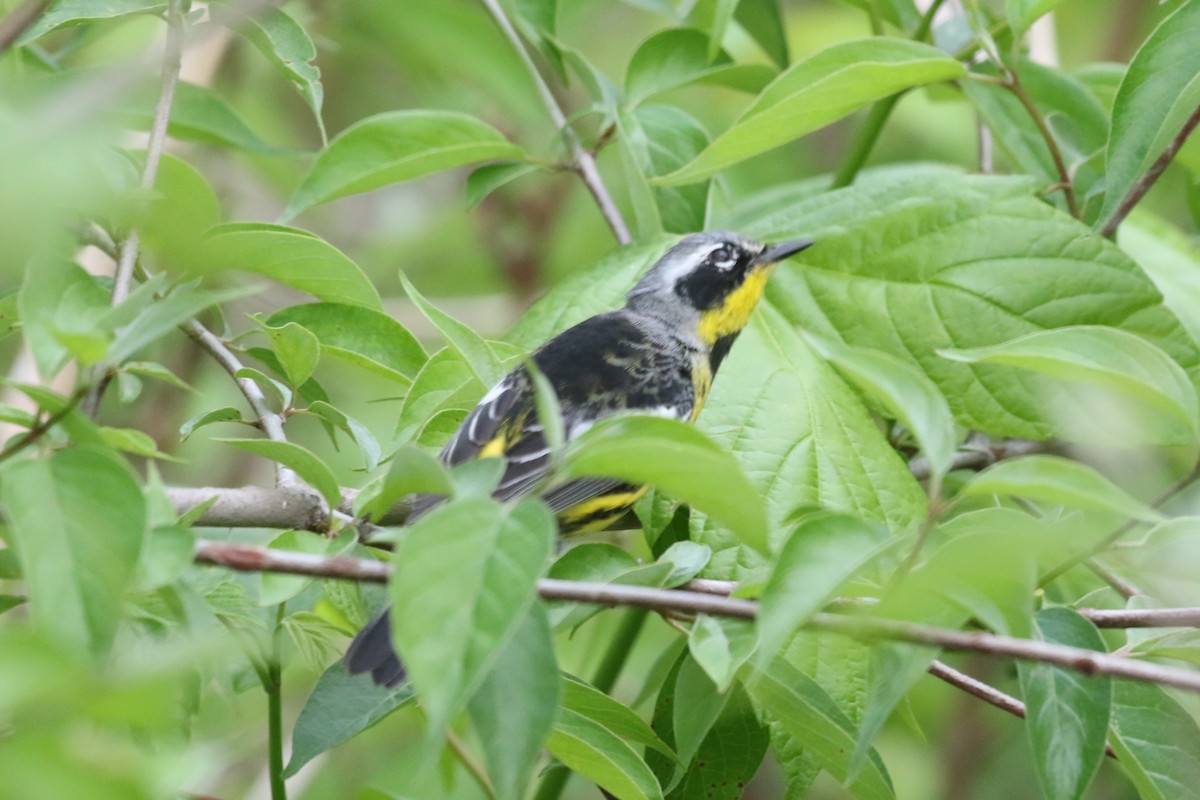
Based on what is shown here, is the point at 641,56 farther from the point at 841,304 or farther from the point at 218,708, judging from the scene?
the point at 218,708

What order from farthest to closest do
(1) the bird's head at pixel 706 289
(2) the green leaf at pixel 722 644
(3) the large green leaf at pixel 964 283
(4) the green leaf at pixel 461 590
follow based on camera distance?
(1) the bird's head at pixel 706 289 < (3) the large green leaf at pixel 964 283 < (2) the green leaf at pixel 722 644 < (4) the green leaf at pixel 461 590

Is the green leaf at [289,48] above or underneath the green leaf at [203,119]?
above

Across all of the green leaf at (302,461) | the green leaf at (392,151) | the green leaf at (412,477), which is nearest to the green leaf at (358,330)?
the green leaf at (392,151)

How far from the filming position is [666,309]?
10.8 ft

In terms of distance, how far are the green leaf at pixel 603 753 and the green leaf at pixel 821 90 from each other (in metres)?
0.96

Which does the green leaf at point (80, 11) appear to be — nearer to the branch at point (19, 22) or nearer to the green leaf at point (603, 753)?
the branch at point (19, 22)

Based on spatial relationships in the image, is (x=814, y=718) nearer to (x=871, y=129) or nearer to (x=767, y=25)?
(x=871, y=129)

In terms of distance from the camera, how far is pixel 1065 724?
1.32 meters

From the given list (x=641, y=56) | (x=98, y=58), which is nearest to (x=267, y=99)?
(x=98, y=58)

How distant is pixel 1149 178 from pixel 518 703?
5.37 ft

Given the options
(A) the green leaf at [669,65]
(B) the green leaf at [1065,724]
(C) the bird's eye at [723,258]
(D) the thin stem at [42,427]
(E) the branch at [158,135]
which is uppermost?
(E) the branch at [158,135]

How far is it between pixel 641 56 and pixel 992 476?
1.71 m

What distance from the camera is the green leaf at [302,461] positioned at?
143cm

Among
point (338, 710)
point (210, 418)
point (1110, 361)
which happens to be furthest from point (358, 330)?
point (1110, 361)
